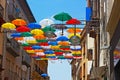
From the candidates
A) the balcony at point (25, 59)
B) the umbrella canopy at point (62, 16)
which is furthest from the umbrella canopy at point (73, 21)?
the balcony at point (25, 59)

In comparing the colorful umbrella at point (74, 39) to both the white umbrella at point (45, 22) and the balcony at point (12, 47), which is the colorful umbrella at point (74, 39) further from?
the balcony at point (12, 47)

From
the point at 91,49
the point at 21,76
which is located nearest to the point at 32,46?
the point at 91,49

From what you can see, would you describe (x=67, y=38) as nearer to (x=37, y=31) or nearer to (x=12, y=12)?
(x=37, y=31)

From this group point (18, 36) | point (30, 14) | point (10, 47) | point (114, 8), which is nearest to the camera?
point (114, 8)

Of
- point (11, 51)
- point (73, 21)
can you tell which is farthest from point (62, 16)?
point (11, 51)

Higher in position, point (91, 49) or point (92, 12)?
point (92, 12)

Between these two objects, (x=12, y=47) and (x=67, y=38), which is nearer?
(x=67, y=38)

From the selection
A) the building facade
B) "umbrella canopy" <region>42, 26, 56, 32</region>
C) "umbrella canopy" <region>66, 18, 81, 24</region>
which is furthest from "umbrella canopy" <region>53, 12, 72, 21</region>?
the building facade

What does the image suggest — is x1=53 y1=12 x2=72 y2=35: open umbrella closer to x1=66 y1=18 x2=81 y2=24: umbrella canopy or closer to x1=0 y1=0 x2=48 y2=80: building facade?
x1=66 y1=18 x2=81 y2=24: umbrella canopy

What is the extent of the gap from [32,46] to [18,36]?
3.43 meters

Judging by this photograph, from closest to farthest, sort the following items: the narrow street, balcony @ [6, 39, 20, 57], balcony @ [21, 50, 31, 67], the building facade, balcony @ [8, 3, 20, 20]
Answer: the narrow street → the building facade → balcony @ [6, 39, 20, 57] → balcony @ [8, 3, 20, 20] → balcony @ [21, 50, 31, 67]

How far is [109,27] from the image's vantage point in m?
17.1

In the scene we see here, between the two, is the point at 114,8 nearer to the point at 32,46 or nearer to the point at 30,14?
the point at 32,46

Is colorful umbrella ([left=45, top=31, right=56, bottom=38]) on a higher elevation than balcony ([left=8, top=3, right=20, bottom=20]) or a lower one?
lower
